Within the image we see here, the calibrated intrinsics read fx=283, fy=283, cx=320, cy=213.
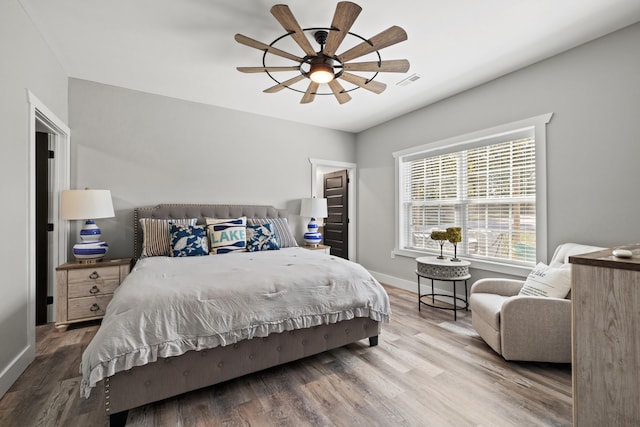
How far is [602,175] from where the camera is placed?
2488 mm

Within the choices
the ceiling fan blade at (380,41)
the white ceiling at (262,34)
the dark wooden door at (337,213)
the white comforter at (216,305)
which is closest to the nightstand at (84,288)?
the white comforter at (216,305)

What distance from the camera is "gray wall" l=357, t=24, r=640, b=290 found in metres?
2.35

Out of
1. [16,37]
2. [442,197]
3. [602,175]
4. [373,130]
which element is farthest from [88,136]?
[602,175]

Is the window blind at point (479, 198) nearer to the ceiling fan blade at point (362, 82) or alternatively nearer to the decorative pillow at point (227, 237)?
the ceiling fan blade at point (362, 82)

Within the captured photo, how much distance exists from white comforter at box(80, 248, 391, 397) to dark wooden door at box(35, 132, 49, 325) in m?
1.36

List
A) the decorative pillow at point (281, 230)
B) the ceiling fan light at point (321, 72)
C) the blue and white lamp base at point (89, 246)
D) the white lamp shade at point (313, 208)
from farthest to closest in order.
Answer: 1. the white lamp shade at point (313, 208)
2. the decorative pillow at point (281, 230)
3. the blue and white lamp base at point (89, 246)
4. the ceiling fan light at point (321, 72)

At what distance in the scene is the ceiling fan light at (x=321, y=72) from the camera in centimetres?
234

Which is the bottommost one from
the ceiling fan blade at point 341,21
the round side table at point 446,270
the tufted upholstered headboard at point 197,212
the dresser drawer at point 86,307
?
the dresser drawer at point 86,307

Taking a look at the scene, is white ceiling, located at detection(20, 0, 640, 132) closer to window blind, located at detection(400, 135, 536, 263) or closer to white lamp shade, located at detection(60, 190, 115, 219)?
window blind, located at detection(400, 135, 536, 263)

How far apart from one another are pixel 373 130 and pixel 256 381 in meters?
4.32

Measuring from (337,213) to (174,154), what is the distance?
313 cm

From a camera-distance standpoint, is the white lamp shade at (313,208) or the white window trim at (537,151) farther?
the white lamp shade at (313,208)

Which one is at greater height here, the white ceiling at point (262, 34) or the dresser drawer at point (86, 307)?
the white ceiling at point (262, 34)

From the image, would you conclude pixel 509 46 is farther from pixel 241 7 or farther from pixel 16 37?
pixel 16 37
